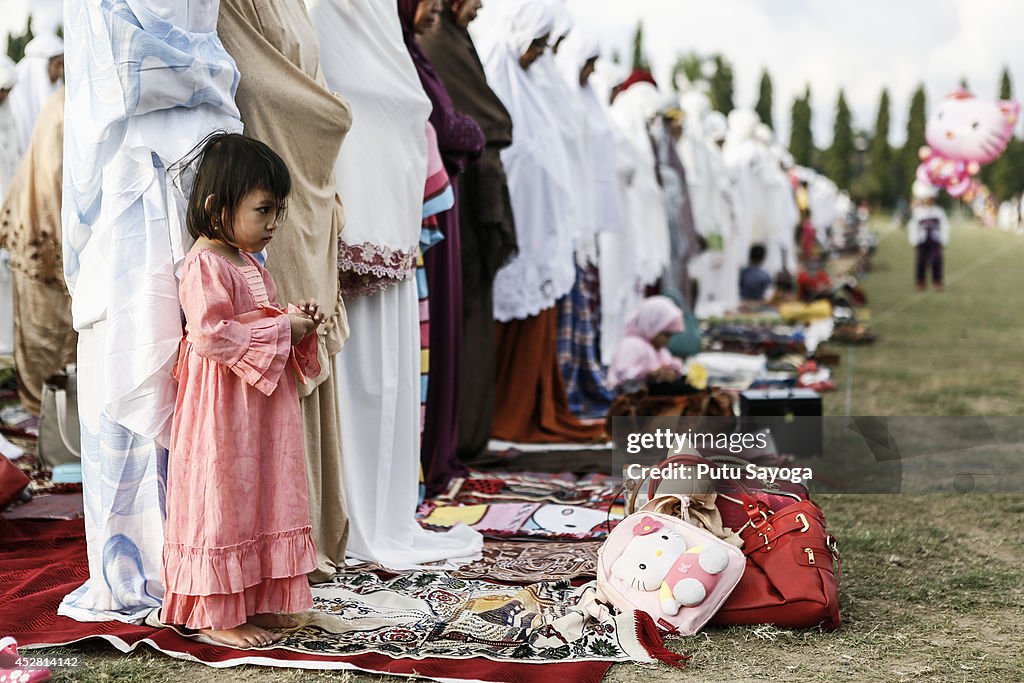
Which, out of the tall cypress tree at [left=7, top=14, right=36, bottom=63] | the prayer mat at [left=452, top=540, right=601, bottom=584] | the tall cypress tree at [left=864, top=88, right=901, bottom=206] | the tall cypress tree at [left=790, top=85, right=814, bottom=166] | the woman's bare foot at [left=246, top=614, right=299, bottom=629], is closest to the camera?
the woman's bare foot at [left=246, top=614, right=299, bottom=629]

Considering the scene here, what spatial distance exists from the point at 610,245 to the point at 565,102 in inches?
75.5

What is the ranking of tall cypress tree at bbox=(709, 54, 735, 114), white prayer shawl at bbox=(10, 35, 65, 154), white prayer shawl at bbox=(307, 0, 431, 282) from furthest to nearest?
1. tall cypress tree at bbox=(709, 54, 735, 114)
2. white prayer shawl at bbox=(10, 35, 65, 154)
3. white prayer shawl at bbox=(307, 0, 431, 282)

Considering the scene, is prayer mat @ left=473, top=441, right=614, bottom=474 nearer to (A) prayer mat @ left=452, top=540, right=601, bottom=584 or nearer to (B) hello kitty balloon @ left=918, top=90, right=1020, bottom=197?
(A) prayer mat @ left=452, top=540, right=601, bottom=584

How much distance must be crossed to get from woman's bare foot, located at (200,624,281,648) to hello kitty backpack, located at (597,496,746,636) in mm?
924

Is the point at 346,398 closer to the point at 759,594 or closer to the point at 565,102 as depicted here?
the point at 759,594

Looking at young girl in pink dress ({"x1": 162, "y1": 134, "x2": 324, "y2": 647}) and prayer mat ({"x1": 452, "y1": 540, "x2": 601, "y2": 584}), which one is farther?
prayer mat ({"x1": 452, "y1": 540, "x2": 601, "y2": 584})

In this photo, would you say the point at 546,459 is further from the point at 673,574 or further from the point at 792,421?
the point at 673,574

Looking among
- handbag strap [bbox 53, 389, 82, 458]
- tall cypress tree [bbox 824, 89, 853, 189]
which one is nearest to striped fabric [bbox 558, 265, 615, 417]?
handbag strap [bbox 53, 389, 82, 458]

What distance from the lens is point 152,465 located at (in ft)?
9.82

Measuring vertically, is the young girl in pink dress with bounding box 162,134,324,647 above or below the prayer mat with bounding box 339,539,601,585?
above

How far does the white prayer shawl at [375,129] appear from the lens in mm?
3664

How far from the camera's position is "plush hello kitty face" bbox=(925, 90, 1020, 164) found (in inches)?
359

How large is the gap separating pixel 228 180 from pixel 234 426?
23.5 inches

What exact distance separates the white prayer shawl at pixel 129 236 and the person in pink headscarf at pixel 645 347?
3.31m
